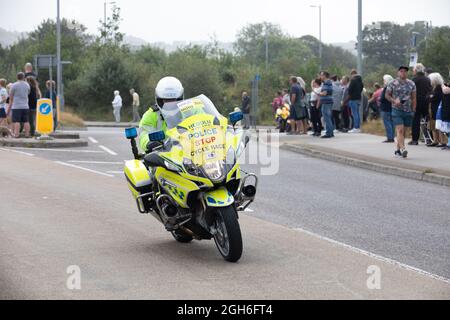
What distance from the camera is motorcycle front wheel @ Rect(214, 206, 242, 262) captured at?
345 inches

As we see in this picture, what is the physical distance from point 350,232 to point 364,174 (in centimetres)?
731

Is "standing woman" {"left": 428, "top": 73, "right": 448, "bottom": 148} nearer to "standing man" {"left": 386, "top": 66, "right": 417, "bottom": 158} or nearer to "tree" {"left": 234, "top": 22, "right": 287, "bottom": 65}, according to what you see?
"standing man" {"left": 386, "top": 66, "right": 417, "bottom": 158}

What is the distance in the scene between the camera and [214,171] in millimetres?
8938

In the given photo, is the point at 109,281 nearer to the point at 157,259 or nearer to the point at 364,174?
the point at 157,259

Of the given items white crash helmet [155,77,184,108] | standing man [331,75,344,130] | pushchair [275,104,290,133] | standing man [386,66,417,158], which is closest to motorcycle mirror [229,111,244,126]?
white crash helmet [155,77,184,108]

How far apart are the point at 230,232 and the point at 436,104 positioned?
13943mm

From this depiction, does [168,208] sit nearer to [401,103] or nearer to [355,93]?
[401,103]

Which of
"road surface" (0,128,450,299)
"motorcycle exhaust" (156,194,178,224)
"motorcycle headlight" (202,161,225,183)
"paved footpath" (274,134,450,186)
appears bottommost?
"road surface" (0,128,450,299)

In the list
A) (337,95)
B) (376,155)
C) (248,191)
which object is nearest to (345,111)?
(337,95)

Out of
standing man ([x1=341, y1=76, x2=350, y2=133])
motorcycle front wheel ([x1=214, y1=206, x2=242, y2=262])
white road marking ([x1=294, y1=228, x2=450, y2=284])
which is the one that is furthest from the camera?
standing man ([x1=341, y1=76, x2=350, y2=133])

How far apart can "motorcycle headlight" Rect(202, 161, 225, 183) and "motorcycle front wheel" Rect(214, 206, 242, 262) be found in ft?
0.94

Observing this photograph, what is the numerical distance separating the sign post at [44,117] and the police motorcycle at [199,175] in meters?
15.8
